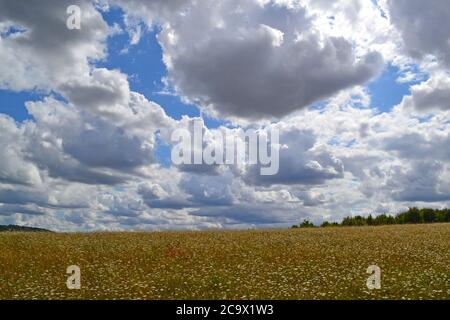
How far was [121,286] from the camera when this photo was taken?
59.6 feet

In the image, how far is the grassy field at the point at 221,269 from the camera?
55.7ft

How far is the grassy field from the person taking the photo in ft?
55.7

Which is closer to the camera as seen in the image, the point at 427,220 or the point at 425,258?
the point at 425,258
